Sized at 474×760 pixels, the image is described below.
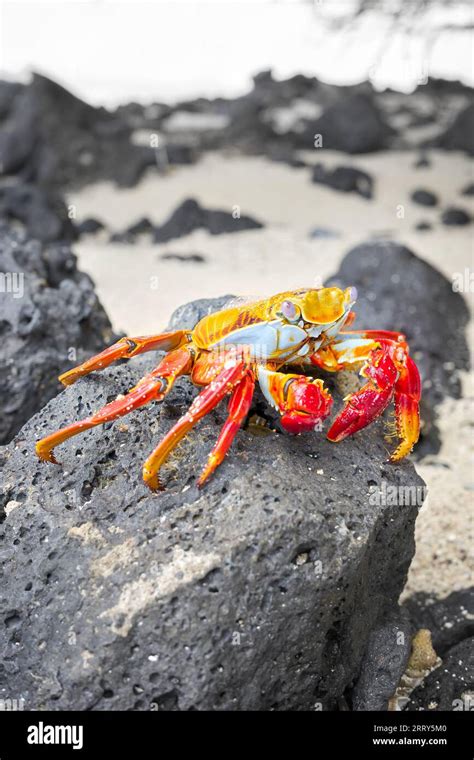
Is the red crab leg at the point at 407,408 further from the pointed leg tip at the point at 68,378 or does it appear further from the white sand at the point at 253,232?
the white sand at the point at 253,232

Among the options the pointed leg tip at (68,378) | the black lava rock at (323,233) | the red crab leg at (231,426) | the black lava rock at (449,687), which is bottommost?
the black lava rock at (449,687)

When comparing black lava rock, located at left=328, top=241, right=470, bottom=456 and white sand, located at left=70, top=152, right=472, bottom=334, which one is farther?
white sand, located at left=70, top=152, right=472, bottom=334

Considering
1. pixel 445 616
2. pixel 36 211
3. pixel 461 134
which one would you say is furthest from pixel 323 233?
pixel 445 616

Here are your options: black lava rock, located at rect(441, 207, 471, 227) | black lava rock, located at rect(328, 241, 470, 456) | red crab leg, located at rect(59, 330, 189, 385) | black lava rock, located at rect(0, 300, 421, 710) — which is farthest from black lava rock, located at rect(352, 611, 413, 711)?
black lava rock, located at rect(441, 207, 471, 227)

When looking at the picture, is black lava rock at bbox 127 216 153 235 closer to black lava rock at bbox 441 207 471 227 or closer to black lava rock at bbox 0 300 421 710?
black lava rock at bbox 441 207 471 227

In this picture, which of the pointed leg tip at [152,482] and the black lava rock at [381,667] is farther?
the black lava rock at [381,667]

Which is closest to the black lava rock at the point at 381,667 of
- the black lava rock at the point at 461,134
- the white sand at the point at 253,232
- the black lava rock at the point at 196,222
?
the white sand at the point at 253,232
